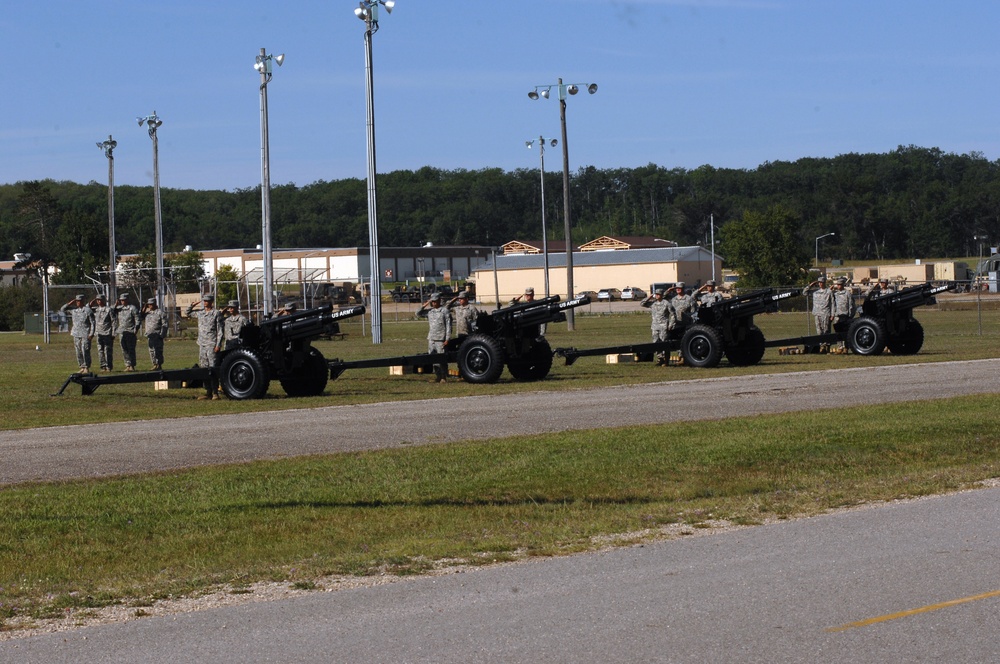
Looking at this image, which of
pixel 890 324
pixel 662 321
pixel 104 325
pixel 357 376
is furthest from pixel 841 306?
pixel 104 325

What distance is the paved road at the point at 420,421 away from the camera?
560 inches

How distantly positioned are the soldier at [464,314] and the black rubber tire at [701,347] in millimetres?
4788

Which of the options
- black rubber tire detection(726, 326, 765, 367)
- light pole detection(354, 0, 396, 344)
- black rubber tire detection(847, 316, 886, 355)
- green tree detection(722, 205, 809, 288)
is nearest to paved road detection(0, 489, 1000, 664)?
black rubber tire detection(726, 326, 765, 367)

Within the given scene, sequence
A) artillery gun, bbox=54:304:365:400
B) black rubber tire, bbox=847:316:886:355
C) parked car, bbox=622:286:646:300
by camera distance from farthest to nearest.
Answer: parked car, bbox=622:286:646:300
black rubber tire, bbox=847:316:886:355
artillery gun, bbox=54:304:365:400

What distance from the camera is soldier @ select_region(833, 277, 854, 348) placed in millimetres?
31688

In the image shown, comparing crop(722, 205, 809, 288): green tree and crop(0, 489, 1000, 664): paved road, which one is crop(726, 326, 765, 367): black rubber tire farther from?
crop(722, 205, 809, 288): green tree

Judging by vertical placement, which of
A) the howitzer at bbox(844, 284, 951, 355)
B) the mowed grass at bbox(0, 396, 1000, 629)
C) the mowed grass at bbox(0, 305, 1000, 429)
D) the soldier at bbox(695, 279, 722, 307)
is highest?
the soldier at bbox(695, 279, 722, 307)

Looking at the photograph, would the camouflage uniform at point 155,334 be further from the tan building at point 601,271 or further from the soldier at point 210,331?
the tan building at point 601,271

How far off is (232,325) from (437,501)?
13.3 metres

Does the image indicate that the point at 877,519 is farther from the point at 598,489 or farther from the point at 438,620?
the point at 438,620

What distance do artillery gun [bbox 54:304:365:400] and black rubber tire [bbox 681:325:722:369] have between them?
8178 mm

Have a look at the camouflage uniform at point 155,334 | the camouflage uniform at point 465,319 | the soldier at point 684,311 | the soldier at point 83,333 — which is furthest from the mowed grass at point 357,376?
the camouflage uniform at point 155,334

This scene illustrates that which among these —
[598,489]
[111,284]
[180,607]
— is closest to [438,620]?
[180,607]

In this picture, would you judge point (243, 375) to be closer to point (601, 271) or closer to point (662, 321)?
point (662, 321)
